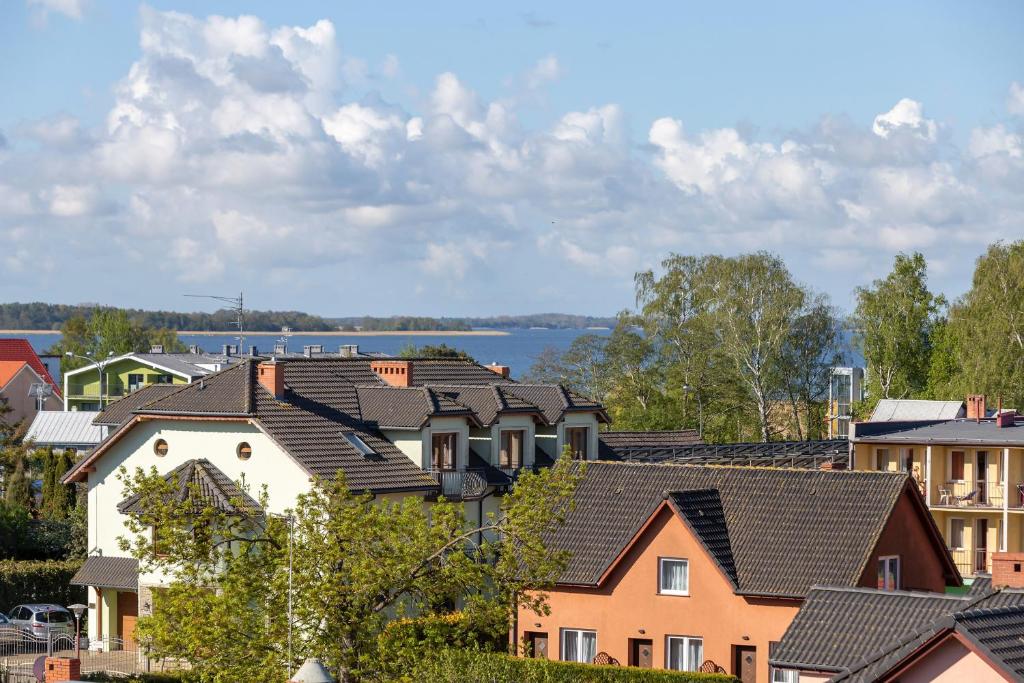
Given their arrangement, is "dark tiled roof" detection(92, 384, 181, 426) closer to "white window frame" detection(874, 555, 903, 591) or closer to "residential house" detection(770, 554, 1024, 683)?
"white window frame" detection(874, 555, 903, 591)

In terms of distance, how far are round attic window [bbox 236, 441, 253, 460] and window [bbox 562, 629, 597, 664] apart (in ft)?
44.5

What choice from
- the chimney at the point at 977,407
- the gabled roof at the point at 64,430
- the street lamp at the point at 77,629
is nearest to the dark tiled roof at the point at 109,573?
the street lamp at the point at 77,629

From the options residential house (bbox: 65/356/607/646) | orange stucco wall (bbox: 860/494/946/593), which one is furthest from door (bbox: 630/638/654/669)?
residential house (bbox: 65/356/607/646)

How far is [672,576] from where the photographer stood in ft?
130

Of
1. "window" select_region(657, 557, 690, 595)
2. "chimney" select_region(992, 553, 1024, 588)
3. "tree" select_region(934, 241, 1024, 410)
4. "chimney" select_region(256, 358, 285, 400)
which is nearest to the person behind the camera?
"chimney" select_region(992, 553, 1024, 588)

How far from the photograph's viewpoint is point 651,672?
123 feet

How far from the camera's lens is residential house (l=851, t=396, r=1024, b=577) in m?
58.5

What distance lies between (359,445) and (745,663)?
54.7ft

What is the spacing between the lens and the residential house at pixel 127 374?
102 meters

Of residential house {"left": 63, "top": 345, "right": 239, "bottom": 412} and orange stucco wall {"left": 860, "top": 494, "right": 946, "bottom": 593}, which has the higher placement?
residential house {"left": 63, "top": 345, "right": 239, "bottom": 412}

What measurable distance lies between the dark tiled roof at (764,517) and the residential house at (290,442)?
29.6 ft

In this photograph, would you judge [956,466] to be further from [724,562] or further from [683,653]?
[683,653]

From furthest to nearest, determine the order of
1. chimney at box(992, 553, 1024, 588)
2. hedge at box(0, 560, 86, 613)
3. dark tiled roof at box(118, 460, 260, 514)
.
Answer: hedge at box(0, 560, 86, 613), dark tiled roof at box(118, 460, 260, 514), chimney at box(992, 553, 1024, 588)

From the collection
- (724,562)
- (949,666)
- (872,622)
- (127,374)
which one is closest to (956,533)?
(724,562)
